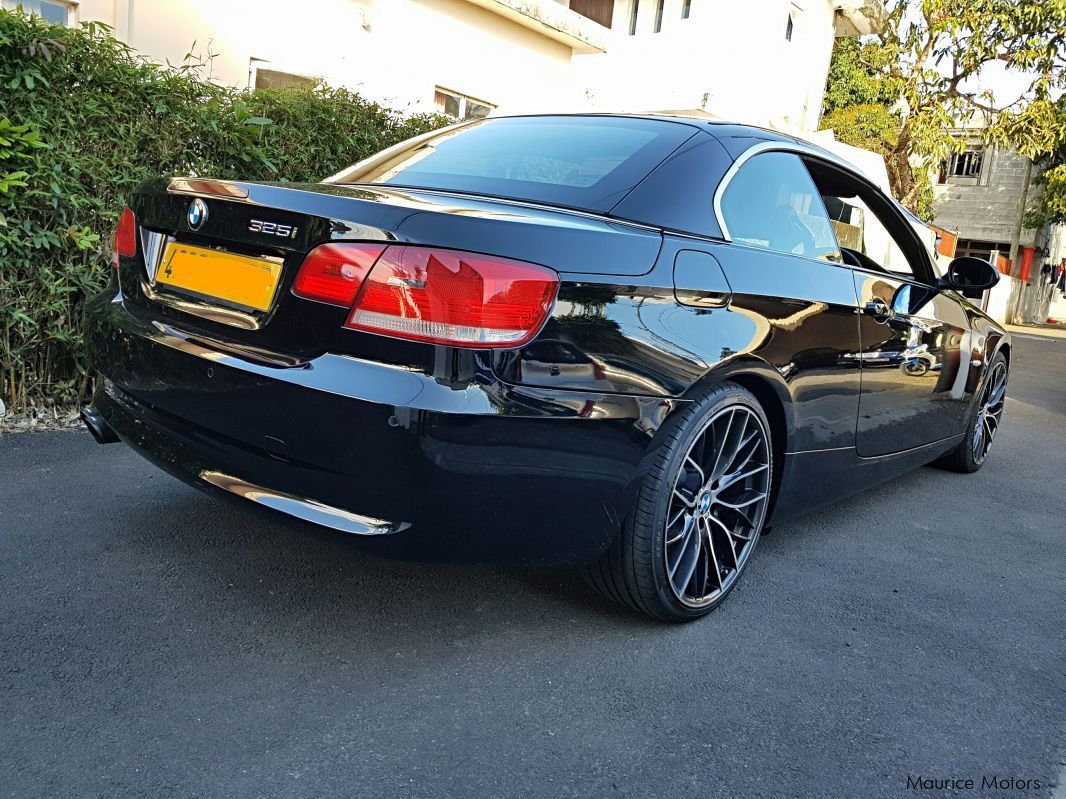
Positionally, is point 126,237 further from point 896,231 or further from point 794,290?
point 896,231

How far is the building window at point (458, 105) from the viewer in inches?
462

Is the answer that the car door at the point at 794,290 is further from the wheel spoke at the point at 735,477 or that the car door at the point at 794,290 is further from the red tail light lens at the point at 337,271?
the red tail light lens at the point at 337,271

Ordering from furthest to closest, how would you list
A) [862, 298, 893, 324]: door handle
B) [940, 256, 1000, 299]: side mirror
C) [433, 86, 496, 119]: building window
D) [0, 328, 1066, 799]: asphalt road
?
[433, 86, 496, 119]: building window, [940, 256, 1000, 299]: side mirror, [862, 298, 893, 324]: door handle, [0, 328, 1066, 799]: asphalt road

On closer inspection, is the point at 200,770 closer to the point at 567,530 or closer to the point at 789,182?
the point at 567,530

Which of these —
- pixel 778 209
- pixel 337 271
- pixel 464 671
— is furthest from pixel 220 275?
pixel 778 209

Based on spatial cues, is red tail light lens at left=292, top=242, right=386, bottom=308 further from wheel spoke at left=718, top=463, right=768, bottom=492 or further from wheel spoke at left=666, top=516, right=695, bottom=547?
wheel spoke at left=718, top=463, right=768, bottom=492

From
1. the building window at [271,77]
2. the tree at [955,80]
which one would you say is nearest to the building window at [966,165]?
the tree at [955,80]

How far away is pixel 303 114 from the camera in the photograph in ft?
16.4

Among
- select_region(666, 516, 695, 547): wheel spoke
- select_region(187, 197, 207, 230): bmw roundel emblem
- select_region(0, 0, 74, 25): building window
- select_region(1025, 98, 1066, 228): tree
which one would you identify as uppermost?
select_region(1025, 98, 1066, 228): tree

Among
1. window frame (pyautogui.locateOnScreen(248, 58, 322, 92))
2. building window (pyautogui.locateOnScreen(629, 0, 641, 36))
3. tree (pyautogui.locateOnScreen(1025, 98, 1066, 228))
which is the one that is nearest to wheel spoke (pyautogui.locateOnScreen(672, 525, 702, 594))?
window frame (pyautogui.locateOnScreen(248, 58, 322, 92))

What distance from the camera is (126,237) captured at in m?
2.65

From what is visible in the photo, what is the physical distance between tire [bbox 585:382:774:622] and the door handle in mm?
786

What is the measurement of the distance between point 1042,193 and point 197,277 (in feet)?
105

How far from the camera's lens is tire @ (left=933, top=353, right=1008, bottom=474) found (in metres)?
4.83
